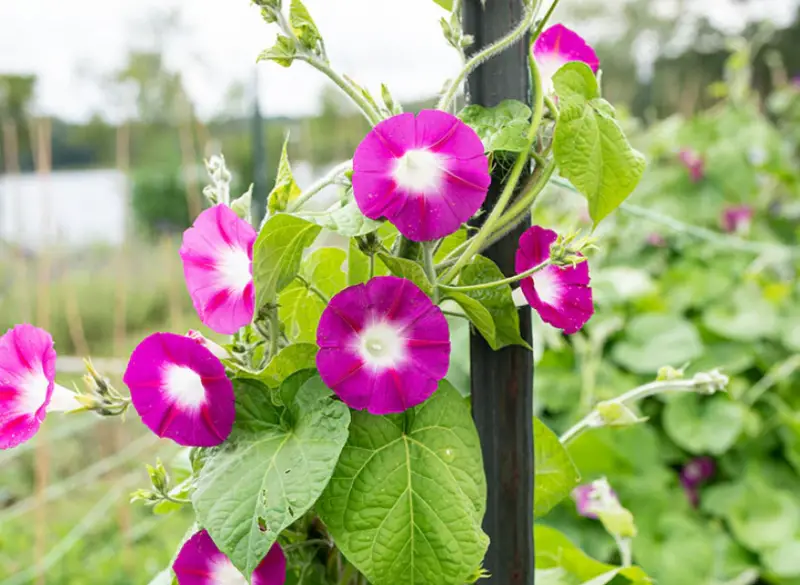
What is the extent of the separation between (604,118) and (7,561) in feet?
7.19

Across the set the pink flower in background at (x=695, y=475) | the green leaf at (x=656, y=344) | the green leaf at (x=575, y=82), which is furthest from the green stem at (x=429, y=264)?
the pink flower in background at (x=695, y=475)

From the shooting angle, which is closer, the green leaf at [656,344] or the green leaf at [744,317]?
the green leaf at [656,344]

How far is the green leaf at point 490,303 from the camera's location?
46 centimetres

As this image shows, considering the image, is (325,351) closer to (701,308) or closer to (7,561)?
(701,308)

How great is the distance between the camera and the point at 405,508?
1.41ft

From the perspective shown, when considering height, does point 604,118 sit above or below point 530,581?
above

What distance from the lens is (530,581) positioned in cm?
55

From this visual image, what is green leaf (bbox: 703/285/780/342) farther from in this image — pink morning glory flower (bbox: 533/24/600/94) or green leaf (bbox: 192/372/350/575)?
green leaf (bbox: 192/372/350/575)

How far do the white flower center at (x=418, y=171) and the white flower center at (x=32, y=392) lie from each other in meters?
0.23

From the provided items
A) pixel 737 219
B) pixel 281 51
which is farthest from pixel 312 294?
pixel 737 219

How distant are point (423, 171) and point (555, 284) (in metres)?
0.12

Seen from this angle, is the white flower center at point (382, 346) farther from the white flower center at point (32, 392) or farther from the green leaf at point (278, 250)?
the white flower center at point (32, 392)

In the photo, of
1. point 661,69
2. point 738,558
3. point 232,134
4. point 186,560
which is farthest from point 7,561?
point 661,69

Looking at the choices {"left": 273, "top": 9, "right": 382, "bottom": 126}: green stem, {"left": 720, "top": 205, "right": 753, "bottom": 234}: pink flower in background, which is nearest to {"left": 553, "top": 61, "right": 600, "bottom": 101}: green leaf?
{"left": 273, "top": 9, "right": 382, "bottom": 126}: green stem
